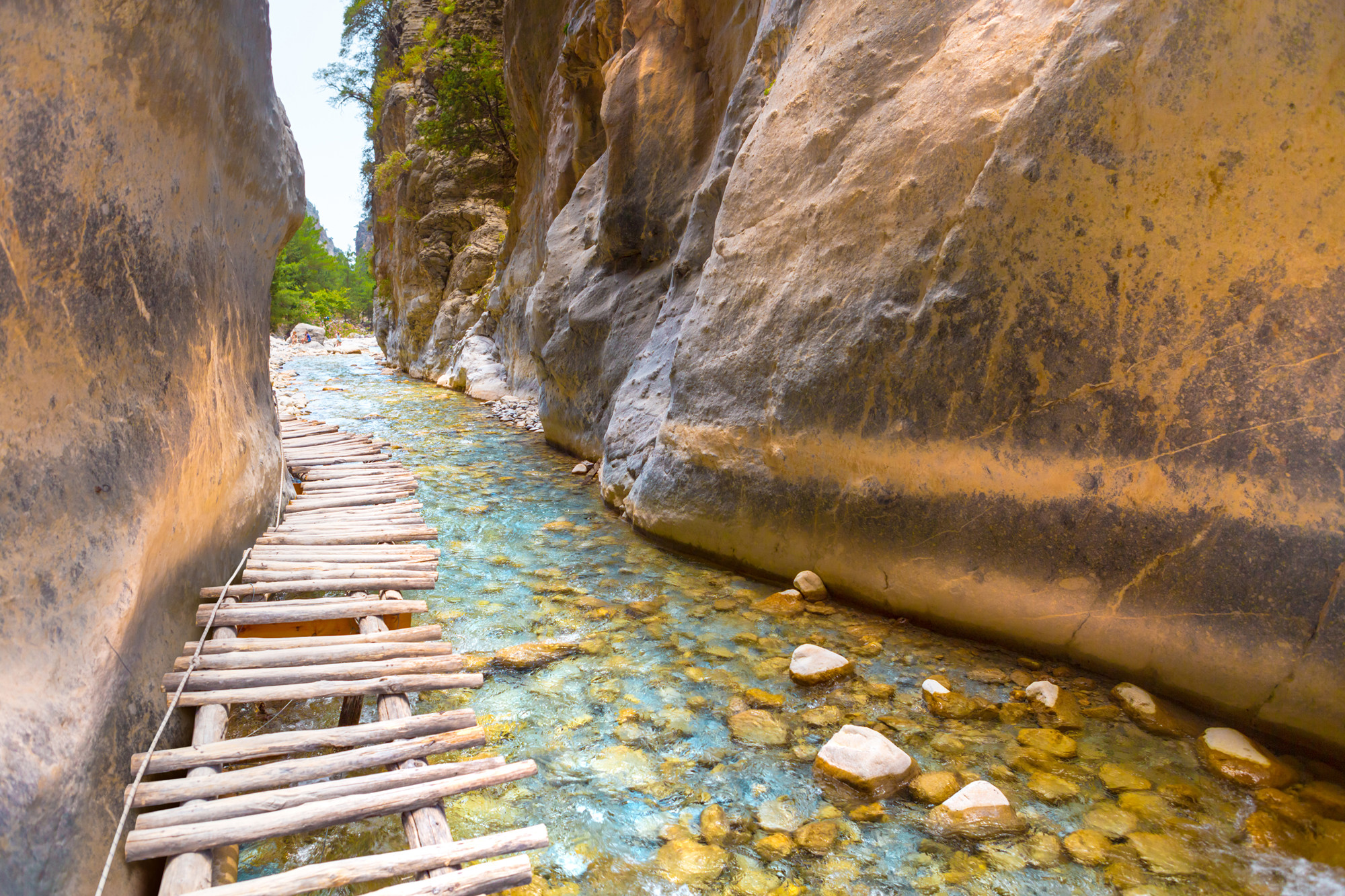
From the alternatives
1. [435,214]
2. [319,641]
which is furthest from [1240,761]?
[435,214]

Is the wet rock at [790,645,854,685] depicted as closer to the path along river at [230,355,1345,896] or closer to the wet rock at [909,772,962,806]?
the path along river at [230,355,1345,896]

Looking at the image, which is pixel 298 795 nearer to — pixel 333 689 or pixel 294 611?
pixel 333 689

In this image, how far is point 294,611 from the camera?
296cm

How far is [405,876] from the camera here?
202 cm

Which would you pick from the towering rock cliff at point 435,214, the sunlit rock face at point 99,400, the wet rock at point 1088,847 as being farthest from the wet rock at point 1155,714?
the towering rock cliff at point 435,214

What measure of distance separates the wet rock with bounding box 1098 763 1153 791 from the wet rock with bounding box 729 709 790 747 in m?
1.11

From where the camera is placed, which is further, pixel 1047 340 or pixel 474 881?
pixel 1047 340

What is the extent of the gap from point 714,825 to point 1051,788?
3.86 feet

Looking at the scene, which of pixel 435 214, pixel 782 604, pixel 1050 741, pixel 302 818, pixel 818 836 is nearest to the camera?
pixel 302 818

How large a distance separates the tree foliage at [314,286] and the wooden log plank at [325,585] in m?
28.7

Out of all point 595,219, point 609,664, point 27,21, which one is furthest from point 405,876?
point 595,219

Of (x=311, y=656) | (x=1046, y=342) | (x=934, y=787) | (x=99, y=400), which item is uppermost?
(x=1046, y=342)

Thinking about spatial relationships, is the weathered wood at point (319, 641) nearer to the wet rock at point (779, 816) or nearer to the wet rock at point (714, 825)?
the wet rock at point (714, 825)

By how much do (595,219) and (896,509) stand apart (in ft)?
20.4
